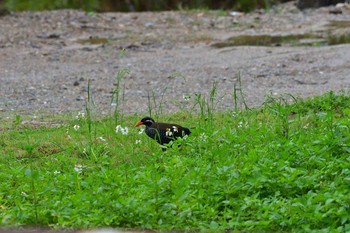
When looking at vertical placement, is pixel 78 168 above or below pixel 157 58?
above

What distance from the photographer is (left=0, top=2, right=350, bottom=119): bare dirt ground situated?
1068 cm

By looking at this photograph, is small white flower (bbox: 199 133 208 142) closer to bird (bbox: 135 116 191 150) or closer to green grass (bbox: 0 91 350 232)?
green grass (bbox: 0 91 350 232)

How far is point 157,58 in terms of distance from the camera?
44.7 ft

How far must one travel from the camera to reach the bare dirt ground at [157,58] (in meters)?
10.7

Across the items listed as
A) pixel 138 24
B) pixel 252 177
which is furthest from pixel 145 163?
pixel 138 24

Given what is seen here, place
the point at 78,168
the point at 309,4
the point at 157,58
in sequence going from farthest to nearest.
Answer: the point at 309,4, the point at 157,58, the point at 78,168

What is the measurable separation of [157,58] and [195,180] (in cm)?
795

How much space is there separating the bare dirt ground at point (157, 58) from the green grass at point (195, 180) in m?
1.56

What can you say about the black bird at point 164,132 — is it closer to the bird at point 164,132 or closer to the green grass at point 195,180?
the bird at point 164,132

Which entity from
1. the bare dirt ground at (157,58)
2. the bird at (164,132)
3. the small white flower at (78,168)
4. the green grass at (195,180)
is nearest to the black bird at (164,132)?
the bird at (164,132)

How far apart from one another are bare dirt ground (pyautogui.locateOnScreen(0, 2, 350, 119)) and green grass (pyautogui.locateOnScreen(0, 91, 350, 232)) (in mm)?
1560

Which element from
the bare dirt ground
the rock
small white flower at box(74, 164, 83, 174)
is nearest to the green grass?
small white flower at box(74, 164, 83, 174)

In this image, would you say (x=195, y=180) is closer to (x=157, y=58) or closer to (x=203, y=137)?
(x=203, y=137)

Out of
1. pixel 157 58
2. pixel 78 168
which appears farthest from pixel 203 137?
pixel 157 58
